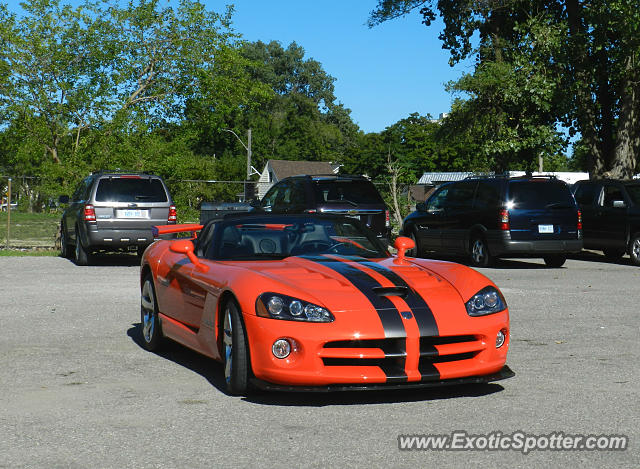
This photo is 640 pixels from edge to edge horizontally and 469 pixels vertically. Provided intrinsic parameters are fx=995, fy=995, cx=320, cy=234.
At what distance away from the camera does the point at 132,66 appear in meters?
28.3

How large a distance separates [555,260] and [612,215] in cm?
186

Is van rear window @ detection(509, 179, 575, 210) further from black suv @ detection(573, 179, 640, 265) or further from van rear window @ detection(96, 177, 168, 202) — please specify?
van rear window @ detection(96, 177, 168, 202)

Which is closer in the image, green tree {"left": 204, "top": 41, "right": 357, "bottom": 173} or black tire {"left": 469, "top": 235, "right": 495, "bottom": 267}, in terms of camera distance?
black tire {"left": 469, "top": 235, "right": 495, "bottom": 267}

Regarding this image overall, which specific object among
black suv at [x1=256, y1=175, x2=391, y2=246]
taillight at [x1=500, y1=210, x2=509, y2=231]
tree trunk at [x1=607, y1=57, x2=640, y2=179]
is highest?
tree trunk at [x1=607, y1=57, x2=640, y2=179]

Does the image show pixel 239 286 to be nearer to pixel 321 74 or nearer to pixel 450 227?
pixel 450 227

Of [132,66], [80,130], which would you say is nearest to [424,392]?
[80,130]

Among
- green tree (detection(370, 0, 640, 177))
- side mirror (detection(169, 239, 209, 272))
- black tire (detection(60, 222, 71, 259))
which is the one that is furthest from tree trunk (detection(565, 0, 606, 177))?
side mirror (detection(169, 239, 209, 272))

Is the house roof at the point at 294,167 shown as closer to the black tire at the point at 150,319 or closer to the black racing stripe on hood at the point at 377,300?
the black tire at the point at 150,319

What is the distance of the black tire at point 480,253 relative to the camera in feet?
62.9

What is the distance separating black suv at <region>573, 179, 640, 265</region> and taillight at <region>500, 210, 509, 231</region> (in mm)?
2968

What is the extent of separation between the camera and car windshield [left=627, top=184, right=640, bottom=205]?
20.2 meters

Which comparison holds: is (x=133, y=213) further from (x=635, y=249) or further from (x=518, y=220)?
(x=635, y=249)

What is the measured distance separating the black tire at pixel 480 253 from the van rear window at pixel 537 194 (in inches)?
40.6
